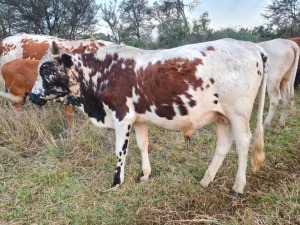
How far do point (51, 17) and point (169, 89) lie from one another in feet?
58.1

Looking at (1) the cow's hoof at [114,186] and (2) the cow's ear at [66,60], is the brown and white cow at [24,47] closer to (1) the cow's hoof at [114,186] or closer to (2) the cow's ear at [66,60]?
(2) the cow's ear at [66,60]

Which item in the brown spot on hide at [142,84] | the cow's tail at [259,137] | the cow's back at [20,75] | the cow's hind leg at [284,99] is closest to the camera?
the brown spot on hide at [142,84]

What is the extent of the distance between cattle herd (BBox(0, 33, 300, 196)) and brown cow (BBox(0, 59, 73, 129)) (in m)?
1.54

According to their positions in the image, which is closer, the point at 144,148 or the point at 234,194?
the point at 234,194

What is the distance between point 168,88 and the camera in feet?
10.5

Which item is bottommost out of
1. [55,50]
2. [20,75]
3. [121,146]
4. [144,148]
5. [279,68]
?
[144,148]

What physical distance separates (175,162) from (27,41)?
435cm

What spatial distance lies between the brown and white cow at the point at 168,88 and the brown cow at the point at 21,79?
1.54m

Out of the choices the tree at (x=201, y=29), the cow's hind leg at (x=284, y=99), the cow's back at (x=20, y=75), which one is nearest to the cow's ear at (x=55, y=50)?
the cow's back at (x=20, y=75)

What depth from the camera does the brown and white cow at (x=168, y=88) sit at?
3.07m

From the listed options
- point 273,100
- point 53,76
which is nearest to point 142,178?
point 53,76

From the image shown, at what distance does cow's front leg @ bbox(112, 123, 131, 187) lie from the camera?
11.6 feet

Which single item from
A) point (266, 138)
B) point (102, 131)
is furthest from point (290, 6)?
point (102, 131)

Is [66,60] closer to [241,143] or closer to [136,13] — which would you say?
[241,143]
